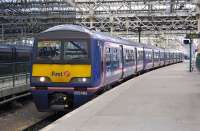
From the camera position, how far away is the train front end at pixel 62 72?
613 inches

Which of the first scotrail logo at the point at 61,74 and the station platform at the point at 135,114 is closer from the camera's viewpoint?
the station platform at the point at 135,114

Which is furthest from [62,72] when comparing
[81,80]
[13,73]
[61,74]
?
[13,73]

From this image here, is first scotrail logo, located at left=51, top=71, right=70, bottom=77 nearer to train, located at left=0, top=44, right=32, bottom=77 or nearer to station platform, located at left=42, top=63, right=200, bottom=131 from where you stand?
station platform, located at left=42, top=63, right=200, bottom=131

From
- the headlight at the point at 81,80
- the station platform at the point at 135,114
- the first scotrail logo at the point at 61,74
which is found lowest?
the station platform at the point at 135,114

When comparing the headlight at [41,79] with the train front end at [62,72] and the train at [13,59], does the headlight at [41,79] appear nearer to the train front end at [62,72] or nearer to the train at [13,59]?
the train front end at [62,72]

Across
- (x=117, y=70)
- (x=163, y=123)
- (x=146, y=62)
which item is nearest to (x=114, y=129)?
(x=163, y=123)

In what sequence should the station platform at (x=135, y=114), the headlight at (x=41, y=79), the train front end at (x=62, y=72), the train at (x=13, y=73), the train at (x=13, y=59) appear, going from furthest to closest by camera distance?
1. the train at (x=13, y=59)
2. the train at (x=13, y=73)
3. the headlight at (x=41, y=79)
4. the train front end at (x=62, y=72)
5. the station platform at (x=135, y=114)

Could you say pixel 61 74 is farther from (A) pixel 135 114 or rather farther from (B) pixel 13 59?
(B) pixel 13 59

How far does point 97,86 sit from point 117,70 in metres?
5.25

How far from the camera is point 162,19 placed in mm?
62938

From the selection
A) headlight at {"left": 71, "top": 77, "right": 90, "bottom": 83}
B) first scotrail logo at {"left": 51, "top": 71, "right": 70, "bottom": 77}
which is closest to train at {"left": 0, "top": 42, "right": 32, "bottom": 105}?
first scotrail logo at {"left": 51, "top": 71, "right": 70, "bottom": 77}

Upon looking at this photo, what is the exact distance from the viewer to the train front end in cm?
1557

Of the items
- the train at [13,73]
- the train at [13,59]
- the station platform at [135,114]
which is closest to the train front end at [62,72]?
the station platform at [135,114]

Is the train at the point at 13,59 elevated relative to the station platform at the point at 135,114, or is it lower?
elevated
